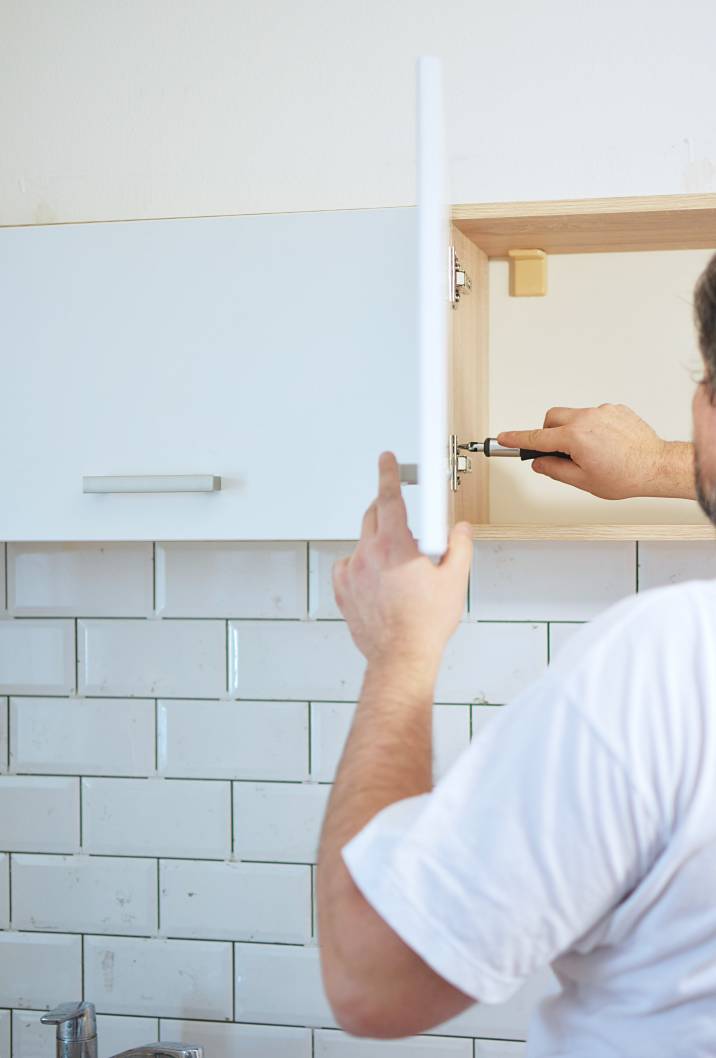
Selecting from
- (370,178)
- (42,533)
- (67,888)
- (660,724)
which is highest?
(370,178)

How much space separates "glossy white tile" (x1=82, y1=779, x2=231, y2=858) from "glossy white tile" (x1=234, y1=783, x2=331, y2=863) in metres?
0.02

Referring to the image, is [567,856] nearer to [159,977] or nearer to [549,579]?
[549,579]

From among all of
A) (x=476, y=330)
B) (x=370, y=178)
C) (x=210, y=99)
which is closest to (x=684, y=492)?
(x=476, y=330)

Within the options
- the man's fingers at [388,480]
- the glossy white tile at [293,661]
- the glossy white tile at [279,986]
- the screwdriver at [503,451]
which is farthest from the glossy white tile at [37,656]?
the man's fingers at [388,480]

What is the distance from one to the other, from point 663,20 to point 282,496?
87 cm

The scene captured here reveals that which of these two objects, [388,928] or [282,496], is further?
[282,496]

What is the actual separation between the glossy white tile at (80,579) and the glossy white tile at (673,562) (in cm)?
71

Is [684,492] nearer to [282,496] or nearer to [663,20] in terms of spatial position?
[282,496]

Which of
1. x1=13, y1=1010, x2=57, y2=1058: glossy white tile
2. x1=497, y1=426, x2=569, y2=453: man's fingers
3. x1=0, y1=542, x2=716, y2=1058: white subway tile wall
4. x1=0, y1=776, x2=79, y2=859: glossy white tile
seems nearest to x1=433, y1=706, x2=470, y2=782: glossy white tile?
x1=0, y1=542, x2=716, y2=1058: white subway tile wall

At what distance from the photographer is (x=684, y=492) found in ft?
4.37

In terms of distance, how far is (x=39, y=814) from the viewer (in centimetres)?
169

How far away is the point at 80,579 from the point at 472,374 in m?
0.67

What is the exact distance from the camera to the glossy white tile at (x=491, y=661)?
158 cm

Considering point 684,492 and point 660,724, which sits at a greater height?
point 684,492
